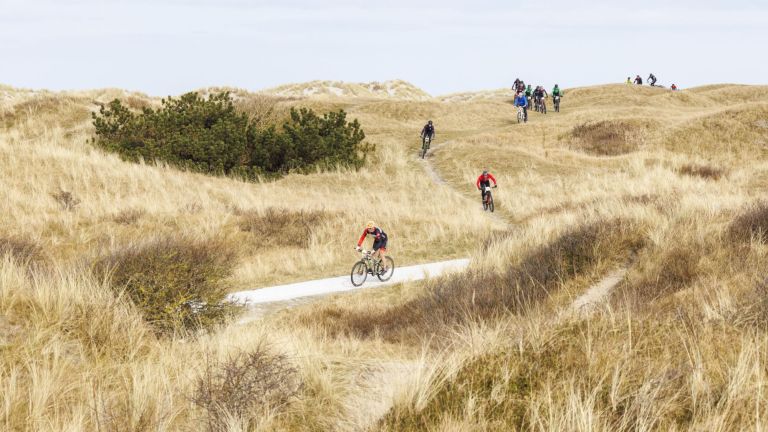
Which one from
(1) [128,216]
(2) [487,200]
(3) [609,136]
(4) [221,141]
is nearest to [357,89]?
(3) [609,136]

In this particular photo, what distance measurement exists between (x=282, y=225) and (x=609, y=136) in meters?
27.0

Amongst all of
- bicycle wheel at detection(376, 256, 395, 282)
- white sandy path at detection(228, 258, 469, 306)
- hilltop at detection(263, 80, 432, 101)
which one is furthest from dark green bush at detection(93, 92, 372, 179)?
hilltop at detection(263, 80, 432, 101)

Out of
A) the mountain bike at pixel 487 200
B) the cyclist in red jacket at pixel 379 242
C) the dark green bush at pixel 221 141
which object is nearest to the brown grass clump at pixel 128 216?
the cyclist in red jacket at pixel 379 242

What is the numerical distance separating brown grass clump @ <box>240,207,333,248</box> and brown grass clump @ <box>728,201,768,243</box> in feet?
36.6

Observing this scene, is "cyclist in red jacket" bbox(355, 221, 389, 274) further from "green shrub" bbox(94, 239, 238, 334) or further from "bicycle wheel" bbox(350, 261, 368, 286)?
"green shrub" bbox(94, 239, 238, 334)

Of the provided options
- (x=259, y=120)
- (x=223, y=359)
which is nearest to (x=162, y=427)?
(x=223, y=359)

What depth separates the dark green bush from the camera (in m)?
30.1

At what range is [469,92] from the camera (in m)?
78.1

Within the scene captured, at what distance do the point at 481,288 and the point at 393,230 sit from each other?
9.74 meters

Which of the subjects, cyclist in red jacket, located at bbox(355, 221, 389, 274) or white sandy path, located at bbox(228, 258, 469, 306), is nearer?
white sandy path, located at bbox(228, 258, 469, 306)

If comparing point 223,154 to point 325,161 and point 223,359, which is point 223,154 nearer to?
point 325,161

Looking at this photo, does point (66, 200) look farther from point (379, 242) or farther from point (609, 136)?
point (609, 136)

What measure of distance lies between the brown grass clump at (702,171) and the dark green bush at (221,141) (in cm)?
1615

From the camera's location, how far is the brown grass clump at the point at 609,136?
123 ft
